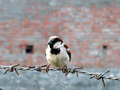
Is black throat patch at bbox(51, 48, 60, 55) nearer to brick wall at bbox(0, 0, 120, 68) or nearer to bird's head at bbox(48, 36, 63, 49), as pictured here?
bird's head at bbox(48, 36, 63, 49)

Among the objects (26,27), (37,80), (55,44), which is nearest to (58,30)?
(26,27)

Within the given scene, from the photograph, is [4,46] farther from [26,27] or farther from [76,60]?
[76,60]

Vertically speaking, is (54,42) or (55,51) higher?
(54,42)

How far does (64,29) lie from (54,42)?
631 cm

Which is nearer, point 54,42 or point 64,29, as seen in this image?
point 54,42

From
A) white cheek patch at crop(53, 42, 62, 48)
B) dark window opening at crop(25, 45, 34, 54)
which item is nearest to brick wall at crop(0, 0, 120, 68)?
dark window opening at crop(25, 45, 34, 54)

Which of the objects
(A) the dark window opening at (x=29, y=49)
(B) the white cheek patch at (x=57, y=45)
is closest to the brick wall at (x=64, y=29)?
(A) the dark window opening at (x=29, y=49)

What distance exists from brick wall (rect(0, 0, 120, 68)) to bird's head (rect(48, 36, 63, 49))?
239 inches

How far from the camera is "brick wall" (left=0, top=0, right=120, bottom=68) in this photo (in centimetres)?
972

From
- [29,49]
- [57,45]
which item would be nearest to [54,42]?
[57,45]

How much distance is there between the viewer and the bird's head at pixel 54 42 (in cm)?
369

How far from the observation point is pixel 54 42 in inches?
146

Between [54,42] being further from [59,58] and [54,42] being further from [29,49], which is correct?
[29,49]

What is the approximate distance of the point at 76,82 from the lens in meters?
6.39
